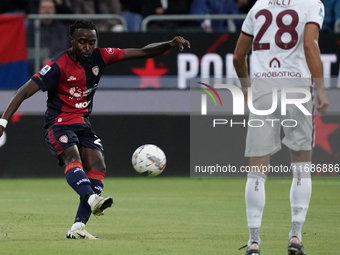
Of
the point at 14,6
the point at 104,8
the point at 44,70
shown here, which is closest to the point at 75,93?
the point at 44,70

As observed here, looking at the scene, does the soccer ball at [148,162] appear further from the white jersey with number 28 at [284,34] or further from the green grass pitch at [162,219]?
the white jersey with number 28 at [284,34]

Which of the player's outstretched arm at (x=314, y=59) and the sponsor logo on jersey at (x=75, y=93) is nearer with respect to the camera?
the player's outstretched arm at (x=314, y=59)

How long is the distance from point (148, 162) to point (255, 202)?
1850 millimetres

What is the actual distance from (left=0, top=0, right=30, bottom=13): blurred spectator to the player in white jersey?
8.88m

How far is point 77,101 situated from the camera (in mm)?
6723

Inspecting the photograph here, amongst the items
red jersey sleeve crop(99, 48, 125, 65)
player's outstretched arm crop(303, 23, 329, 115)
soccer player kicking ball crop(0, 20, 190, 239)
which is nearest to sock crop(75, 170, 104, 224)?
soccer player kicking ball crop(0, 20, 190, 239)

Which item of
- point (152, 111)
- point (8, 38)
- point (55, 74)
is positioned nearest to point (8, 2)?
point (8, 38)

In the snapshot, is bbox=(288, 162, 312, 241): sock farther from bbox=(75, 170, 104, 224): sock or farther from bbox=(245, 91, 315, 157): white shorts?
bbox=(75, 170, 104, 224): sock

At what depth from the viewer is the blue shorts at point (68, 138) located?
6.48 meters

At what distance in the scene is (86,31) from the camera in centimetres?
645

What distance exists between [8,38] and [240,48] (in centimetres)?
771

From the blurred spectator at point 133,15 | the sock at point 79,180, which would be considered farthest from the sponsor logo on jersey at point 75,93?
the blurred spectator at point 133,15

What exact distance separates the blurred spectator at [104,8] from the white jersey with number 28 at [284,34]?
761 centimetres

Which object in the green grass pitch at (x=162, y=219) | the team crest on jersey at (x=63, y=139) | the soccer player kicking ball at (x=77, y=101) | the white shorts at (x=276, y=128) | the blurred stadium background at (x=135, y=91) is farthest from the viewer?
the blurred stadium background at (x=135, y=91)
